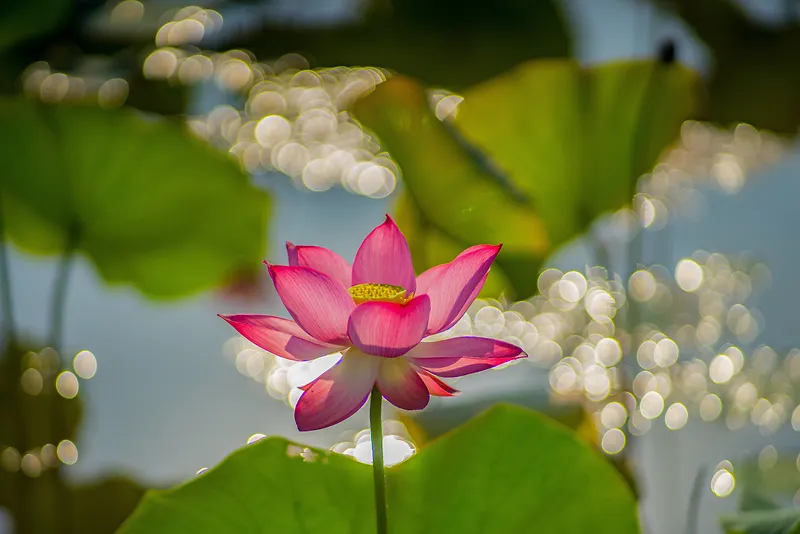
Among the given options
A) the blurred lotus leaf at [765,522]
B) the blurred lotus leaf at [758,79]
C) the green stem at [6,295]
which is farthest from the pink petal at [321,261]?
the blurred lotus leaf at [758,79]

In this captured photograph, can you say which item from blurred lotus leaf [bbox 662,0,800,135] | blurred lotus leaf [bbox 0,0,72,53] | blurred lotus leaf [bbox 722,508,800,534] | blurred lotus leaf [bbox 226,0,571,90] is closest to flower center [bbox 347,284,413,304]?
blurred lotus leaf [bbox 722,508,800,534]

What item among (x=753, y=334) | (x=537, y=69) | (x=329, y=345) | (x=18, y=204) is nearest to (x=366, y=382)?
(x=329, y=345)

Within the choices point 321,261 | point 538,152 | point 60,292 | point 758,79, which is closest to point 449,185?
point 538,152

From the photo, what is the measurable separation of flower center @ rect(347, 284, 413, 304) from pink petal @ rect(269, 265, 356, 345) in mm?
30

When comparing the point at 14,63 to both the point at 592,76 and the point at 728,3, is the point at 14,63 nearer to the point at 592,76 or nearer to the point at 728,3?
the point at 592,76

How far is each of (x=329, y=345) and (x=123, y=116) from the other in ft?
1.57

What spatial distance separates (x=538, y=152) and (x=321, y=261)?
401mm

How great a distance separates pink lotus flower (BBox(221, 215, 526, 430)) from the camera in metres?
0.27

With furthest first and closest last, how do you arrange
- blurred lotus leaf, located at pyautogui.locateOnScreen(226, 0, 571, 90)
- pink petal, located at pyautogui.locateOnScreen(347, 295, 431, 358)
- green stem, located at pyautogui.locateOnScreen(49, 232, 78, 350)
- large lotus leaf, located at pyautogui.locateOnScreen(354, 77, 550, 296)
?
blurred lotus leaf, located at pyautogui.locateOnScreen(226, 0, 571, 90) → green stem, located at pyautogui.locateOnScreen(49, 232, 78, 350) → large lotus leaf, located at pyautogui.locateOnScreen(354, 77, 550, 296) → pink petal, located at pyautogui.locateOnScreen(347, 295, 431, 358)

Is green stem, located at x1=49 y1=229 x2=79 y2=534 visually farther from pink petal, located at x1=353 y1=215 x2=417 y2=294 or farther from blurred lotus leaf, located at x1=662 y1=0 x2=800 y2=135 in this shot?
blurred lotus leaf, located at x1=662 y1=0 x2=800 y2=135

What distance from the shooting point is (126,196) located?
72 centimetres

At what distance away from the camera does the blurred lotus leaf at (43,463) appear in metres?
0.68

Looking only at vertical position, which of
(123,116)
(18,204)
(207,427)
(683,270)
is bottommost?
(207,427)

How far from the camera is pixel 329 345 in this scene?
0.30 m
